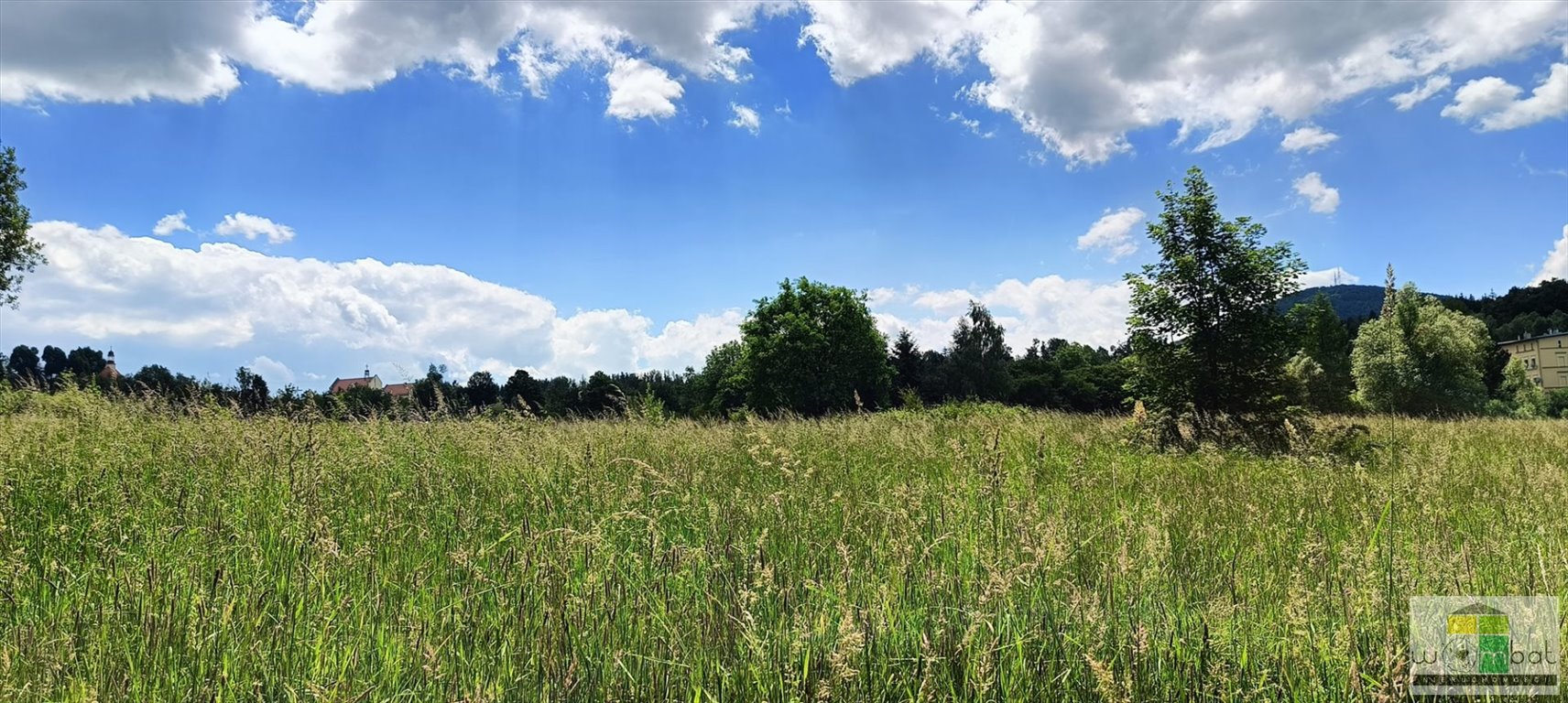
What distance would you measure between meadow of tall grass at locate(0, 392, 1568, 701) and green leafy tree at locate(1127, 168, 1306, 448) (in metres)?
6.88

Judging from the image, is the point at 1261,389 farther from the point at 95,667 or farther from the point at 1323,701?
the point at 95,667

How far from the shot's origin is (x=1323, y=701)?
2516 millimetres

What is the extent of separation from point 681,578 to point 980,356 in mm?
61191

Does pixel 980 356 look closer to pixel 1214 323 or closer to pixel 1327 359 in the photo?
pixel 1327 359

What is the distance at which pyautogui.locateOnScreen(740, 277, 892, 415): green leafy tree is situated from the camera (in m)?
48.0

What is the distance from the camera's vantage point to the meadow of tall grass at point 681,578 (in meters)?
2.46

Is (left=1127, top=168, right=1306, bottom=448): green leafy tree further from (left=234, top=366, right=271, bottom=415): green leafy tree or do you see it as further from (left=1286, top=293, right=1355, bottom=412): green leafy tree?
(left=1286, top=293, right=1355, bottom=412): green leafy tree

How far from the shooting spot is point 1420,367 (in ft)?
124

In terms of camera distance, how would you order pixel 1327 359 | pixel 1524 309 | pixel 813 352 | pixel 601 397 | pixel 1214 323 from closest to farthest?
1. pixel 1214 323
2. pixel 813 352
3. pixel 601 397
4. pixel 1327 359
5. pixel 1524 309

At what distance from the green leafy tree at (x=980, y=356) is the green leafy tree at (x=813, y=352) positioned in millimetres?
11674

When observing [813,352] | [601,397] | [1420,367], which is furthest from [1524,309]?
[601,397]

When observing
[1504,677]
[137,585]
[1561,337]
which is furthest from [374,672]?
[1561,337]

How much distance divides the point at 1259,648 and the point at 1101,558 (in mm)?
979

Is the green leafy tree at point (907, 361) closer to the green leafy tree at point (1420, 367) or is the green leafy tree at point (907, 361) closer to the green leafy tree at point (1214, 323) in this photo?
the green leafy tree at point (1420, 367)
